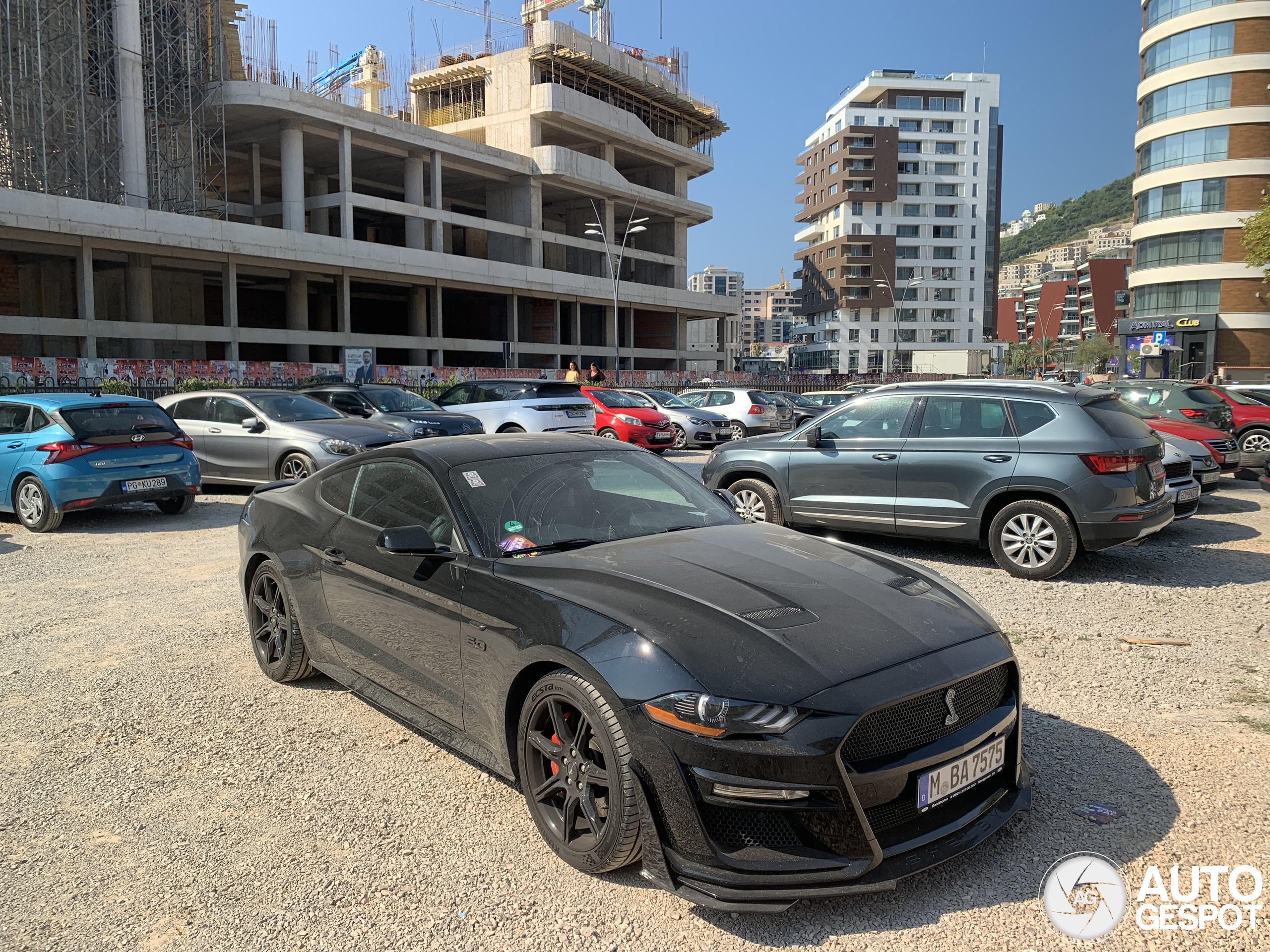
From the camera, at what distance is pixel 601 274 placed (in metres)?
58.9

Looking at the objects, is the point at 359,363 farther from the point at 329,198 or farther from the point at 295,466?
the point at 295,466

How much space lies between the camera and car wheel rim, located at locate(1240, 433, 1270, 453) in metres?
16.7

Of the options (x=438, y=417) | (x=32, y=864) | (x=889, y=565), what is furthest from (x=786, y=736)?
(x=438, y=417)

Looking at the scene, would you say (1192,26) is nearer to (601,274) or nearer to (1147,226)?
(1147,226)

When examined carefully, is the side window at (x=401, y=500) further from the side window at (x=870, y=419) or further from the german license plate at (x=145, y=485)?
the german license plate at (x=145, y=485)

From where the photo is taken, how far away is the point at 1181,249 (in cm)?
5291

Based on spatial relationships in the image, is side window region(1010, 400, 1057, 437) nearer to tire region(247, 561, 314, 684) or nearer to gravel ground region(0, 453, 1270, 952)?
gravel ground region(0, 453, 1270, 952)

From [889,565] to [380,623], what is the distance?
2365 millimetres

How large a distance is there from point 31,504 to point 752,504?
26.9ft

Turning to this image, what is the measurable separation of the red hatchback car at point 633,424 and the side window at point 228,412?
734 cm

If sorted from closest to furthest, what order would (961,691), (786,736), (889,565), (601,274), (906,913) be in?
(786,736) < (906,913) < (961,691) < (889,565) < (601,274)

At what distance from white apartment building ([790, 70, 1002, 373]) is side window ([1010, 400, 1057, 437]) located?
92.4 m
